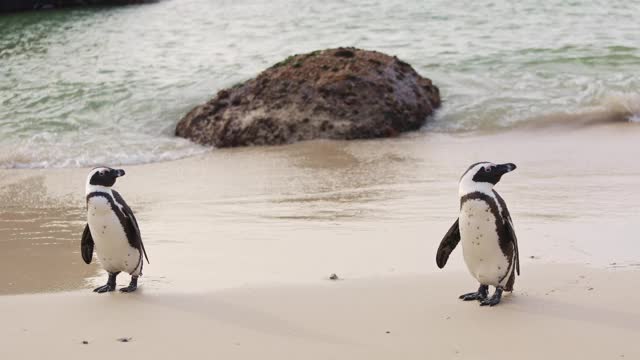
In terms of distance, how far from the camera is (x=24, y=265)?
472 cm

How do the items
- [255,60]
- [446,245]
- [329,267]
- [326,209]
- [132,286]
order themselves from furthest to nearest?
[255,60], [326,209], [329,267], [132,286], [446,245]

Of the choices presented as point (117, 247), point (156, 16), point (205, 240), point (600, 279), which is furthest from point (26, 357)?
point (156, 16)

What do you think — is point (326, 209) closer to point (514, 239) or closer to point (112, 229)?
point (112, 229)

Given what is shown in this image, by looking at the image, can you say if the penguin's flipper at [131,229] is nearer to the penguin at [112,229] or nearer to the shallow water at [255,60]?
the penguin at [112,229]

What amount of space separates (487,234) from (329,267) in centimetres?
83

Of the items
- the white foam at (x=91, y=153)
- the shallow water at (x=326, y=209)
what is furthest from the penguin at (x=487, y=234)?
the white foam at (x=91, y=153)

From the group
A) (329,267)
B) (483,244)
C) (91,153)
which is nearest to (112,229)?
(329,267)

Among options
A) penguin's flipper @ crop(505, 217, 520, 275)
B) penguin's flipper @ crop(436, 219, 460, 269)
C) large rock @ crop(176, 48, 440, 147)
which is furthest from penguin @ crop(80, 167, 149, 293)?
large rock @ crop(176, 48, 440, 147)

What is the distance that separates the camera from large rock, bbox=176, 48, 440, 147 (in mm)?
8633

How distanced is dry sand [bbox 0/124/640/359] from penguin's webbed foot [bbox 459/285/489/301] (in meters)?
0.05

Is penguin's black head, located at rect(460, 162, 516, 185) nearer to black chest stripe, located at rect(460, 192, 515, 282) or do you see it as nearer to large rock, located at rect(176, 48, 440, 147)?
black chest stripe, located at rect(460, 192, 515, 282)

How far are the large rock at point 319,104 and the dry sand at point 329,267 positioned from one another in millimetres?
1252

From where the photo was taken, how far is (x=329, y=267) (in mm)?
4418

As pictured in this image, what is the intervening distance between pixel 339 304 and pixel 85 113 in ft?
23.6
